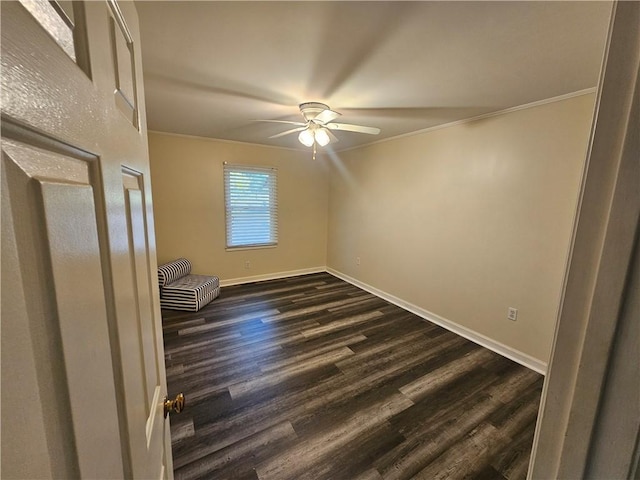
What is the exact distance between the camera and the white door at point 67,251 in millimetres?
218

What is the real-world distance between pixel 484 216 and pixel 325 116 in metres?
1.91

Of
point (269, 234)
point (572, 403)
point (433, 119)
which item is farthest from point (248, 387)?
point (433, 119)

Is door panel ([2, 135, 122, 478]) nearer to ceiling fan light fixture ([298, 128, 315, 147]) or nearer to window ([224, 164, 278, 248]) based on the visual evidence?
ceiling fan light fixture ([298, 128, 315, 147])

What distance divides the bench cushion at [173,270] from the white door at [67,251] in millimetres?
3121

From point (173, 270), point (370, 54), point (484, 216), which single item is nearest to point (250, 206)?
point (173, 270)

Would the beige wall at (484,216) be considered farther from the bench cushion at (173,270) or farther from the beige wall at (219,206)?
the bench cushion at (173,270)

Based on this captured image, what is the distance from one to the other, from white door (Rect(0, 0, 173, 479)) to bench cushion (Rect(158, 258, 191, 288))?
3.12 meters

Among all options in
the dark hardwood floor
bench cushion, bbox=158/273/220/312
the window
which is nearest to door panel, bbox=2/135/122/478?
the dark hardwood floor

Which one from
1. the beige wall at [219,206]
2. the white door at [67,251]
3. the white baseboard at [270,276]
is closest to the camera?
the white door at [67,251]

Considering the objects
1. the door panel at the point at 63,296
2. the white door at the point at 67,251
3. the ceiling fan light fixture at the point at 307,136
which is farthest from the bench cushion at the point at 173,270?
the door panel at the point at 63,296

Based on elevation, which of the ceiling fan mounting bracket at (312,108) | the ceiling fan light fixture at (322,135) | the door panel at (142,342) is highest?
the ceiling fan mounting bracket at (312,108)

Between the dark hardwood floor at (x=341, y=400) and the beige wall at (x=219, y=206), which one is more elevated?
the beige wall at (x=219, y=206)

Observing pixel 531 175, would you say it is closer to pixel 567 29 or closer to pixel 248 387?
pixel 567 29

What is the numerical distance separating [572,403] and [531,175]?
2483 millimetres
